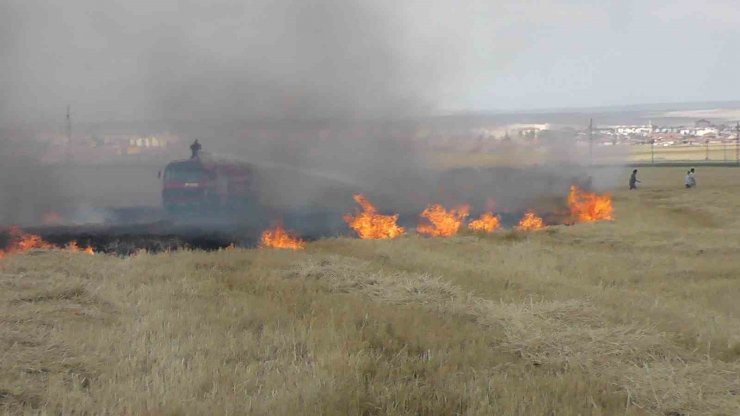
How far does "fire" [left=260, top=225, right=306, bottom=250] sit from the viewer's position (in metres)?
17.2

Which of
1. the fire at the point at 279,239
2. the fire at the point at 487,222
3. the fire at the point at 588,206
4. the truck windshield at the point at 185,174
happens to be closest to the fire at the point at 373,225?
the fire at the point at 279,239

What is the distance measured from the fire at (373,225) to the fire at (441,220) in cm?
95

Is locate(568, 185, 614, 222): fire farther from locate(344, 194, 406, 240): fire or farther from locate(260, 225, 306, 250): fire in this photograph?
locate(260, 225, 306, 250): fire

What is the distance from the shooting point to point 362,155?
28844mm

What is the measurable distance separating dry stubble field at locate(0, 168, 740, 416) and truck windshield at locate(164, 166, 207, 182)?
24.9 ft

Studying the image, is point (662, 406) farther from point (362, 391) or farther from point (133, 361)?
point (133, 361)

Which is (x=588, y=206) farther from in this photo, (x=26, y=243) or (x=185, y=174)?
(x=26, y=243)

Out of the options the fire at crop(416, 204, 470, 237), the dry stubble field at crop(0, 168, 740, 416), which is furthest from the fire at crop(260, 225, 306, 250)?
the fire at crop(416, 204, 470, 237)

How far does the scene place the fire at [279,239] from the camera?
17.2 meters

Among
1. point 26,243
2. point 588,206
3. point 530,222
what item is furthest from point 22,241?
point 588,206

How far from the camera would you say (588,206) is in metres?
27.9

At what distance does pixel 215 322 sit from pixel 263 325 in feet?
1.94

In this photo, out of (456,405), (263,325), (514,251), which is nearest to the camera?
(456,405)

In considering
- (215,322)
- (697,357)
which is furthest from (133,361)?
(697,357)
